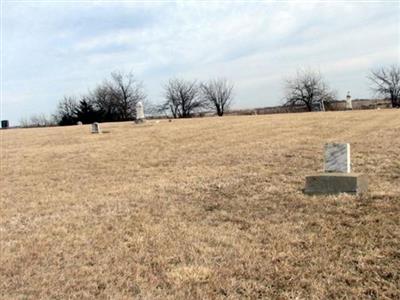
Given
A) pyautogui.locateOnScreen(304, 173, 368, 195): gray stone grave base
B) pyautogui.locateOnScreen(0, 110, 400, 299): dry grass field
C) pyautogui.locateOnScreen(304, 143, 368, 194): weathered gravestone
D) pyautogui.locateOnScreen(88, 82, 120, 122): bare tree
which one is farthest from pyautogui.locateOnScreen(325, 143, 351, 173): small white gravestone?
pyautogui.locateOnScreen(88, 82, 120, 122): bare tree

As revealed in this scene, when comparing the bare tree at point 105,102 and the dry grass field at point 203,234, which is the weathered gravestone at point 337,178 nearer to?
the dry grass field at point 203,234

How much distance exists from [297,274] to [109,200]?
15.8 feet


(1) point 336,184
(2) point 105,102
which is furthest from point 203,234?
(2) point 105,102

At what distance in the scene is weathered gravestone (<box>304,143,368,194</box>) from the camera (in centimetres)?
782

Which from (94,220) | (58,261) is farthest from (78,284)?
(94,220)

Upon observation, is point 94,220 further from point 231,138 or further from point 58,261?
point 231,138

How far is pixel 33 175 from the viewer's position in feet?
42.6

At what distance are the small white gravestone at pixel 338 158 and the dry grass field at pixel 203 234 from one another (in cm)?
55

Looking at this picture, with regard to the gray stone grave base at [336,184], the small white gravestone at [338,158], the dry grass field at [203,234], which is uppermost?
the small white gravestone at [338,158]

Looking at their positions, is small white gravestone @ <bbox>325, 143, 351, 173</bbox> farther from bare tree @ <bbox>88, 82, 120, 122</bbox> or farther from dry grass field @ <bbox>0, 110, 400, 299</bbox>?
bare tree @ <bbox>88, 82, 120, 122</bbox>

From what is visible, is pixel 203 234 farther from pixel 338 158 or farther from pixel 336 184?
pixel 338 158

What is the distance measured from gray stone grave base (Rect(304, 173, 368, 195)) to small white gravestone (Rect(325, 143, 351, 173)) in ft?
1.03

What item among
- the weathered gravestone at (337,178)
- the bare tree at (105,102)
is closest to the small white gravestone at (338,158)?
the weathered gravestone at (337,178)

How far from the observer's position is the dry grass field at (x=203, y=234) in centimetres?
465
